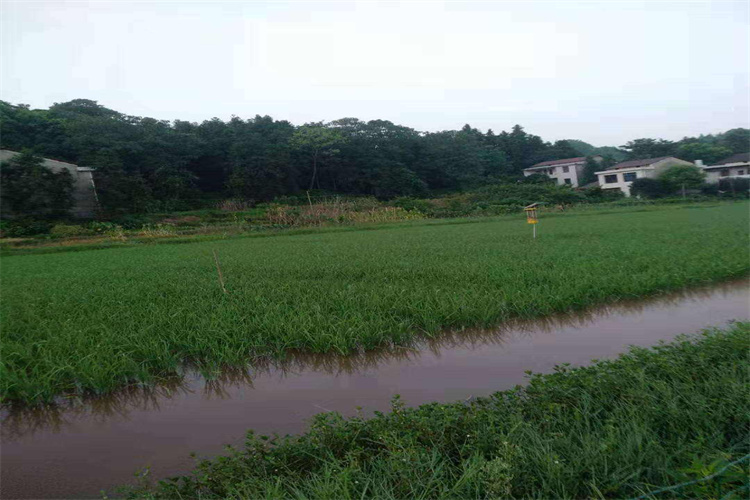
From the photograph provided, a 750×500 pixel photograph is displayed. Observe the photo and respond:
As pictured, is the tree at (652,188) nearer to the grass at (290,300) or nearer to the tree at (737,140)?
the tree at (737,140)

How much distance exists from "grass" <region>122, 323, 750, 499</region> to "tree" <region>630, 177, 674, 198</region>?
33.1 metres

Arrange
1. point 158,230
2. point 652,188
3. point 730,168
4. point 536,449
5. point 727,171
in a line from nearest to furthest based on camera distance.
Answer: point 536,449, point 158,230, point 652,188, point 730,168, point 727,171

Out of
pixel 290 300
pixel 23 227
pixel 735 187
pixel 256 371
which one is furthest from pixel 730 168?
pixel 23 227

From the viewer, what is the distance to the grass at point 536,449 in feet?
6.44

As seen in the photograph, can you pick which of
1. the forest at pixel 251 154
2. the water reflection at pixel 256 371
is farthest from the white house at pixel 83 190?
the water reflection at pixel 256 371

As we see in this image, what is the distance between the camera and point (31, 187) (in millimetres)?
20250

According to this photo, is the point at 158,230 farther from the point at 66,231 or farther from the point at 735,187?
the point at 735,187

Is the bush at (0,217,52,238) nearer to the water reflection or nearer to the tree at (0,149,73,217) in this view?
the tree at (0,149,73,217)

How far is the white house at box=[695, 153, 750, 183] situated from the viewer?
34656 mm

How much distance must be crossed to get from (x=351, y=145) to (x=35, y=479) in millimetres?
35768

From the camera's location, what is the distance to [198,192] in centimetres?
3170

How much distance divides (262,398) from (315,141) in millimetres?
32856

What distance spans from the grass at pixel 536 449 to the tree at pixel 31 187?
75.5 ft

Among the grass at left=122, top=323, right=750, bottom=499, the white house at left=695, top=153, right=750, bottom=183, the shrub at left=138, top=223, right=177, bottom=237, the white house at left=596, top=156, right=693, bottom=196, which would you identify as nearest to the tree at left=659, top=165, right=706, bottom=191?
the white house at left=596, top=156, right=693, bottom=196
